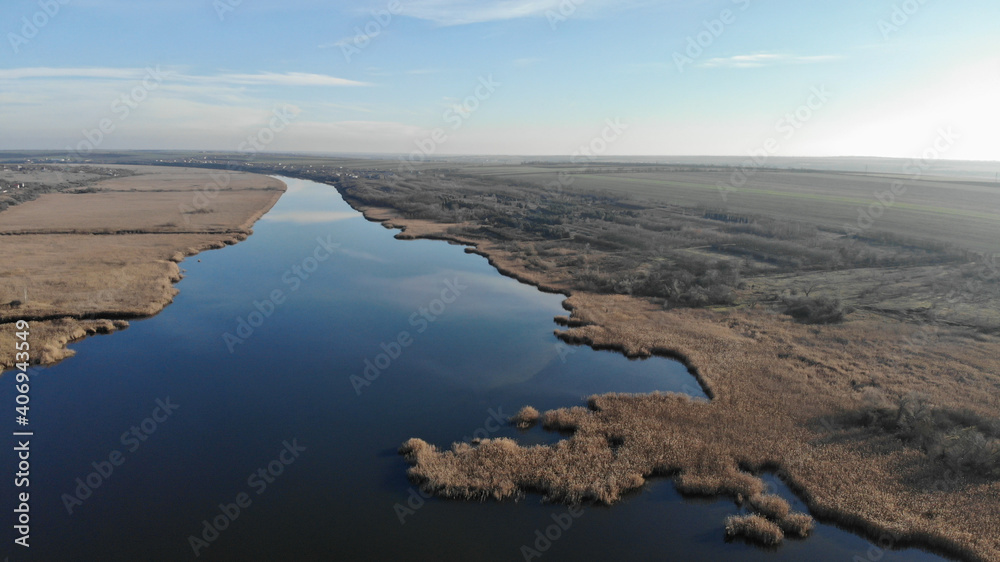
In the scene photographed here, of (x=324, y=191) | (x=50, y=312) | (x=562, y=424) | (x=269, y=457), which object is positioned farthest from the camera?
(x=324, y=191)

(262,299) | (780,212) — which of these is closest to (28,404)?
(262,299)

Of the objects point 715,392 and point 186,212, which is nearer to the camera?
point 715,392

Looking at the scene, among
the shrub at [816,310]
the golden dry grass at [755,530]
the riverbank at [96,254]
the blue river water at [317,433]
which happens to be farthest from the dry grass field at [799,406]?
the riverbank at [96,254]

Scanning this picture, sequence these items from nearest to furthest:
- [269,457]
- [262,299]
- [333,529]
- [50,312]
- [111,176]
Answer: [333,529], [269,457], [50,312], [262,299], [111,176]

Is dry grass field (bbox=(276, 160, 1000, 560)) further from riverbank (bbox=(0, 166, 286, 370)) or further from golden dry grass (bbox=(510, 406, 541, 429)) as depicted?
riverbank (bbox=(0, 166, 286, 370))

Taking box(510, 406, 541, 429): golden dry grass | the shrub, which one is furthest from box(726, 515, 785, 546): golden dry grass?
the shrub

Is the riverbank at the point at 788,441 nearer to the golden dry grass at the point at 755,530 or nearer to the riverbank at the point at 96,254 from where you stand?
the golden dry grass at the point at 755,530

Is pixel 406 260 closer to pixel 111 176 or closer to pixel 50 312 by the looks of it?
pixel 50 312
